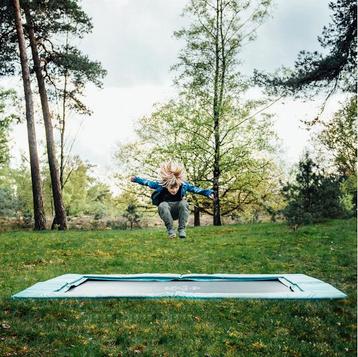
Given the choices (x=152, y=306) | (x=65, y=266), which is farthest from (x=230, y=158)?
(x=152, y=306)

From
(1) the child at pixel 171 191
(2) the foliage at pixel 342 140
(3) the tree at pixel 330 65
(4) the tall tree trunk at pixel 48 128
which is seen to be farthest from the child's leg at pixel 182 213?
(2) the foliage at pixel 342 140

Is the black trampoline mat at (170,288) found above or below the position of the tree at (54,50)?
below

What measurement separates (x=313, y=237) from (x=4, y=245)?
5536 mm

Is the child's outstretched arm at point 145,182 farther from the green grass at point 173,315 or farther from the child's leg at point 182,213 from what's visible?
the green grass at point 173,315

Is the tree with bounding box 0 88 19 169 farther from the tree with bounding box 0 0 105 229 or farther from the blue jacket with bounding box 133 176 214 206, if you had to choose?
the blue jacket with bounding box 133 176 214 206

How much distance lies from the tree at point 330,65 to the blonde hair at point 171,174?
14.4 feet

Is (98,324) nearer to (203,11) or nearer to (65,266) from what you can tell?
(65,266)

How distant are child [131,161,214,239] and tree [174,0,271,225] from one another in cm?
466

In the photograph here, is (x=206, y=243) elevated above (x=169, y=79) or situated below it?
below

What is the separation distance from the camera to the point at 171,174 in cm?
392

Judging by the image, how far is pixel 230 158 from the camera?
36.3 feet

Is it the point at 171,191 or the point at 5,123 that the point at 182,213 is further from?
the point at 5,123

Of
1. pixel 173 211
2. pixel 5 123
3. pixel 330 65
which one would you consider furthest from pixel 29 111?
pixel 5 123

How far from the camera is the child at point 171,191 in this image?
12.9 feet
